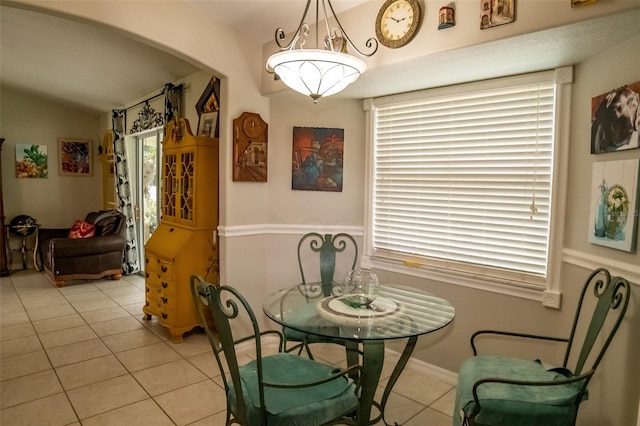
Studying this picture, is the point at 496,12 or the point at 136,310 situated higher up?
the point at 496,12

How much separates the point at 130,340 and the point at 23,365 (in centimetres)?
76

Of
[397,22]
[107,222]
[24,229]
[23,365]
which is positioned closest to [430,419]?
[397,22]

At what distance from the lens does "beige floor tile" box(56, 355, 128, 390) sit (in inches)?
106

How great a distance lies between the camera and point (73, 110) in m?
6.50

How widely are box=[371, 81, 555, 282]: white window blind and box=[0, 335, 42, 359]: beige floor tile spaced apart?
3.07 meters

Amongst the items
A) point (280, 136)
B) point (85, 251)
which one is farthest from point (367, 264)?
point (85, 251)

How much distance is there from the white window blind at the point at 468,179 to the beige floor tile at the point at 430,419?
98 cm

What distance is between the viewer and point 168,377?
2760 mm

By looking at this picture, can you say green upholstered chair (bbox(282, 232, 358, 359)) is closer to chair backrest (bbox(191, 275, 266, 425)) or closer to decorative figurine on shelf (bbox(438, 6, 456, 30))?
chair backrest (bbox(191, 275, 266, 425))

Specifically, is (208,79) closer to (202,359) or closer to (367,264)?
(367,264)

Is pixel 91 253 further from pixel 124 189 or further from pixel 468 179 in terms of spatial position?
pixel 468 179

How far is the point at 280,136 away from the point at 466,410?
249cm

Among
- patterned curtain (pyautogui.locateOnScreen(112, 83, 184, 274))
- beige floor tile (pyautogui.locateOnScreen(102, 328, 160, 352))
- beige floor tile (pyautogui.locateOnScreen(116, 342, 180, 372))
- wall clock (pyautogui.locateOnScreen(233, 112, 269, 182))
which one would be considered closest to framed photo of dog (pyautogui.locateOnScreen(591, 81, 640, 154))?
wall clock (pyautogui.locateOnScreen(233, 112, 269, 182))

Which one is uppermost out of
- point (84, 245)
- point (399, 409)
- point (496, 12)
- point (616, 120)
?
point (496, 12)
